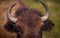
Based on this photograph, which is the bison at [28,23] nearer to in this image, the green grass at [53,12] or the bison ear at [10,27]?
the bison ear at [10,27]

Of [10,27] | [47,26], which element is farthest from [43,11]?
[10,27]

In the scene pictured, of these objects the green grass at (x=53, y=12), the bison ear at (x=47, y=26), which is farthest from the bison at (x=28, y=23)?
the green grass at (x=53, y=12)

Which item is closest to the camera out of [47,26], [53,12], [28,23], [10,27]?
[28,23]

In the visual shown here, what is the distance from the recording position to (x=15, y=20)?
13141mm

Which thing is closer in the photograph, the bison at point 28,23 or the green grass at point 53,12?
the bison at point 28,23

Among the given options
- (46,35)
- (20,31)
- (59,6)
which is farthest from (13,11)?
(59,6)

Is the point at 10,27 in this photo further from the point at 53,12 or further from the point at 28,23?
the point at 53,12

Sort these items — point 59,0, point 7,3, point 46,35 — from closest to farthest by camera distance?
1. point 7,3
2. point 46,35
3. point 59,0

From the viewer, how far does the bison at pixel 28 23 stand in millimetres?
12672

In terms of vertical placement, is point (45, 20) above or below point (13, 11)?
below

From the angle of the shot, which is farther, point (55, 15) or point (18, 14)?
point (55, 15)

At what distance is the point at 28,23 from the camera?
12.8m

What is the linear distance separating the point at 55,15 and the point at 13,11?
7389 mm

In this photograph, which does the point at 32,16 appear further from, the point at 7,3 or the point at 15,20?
the point at 7,3
